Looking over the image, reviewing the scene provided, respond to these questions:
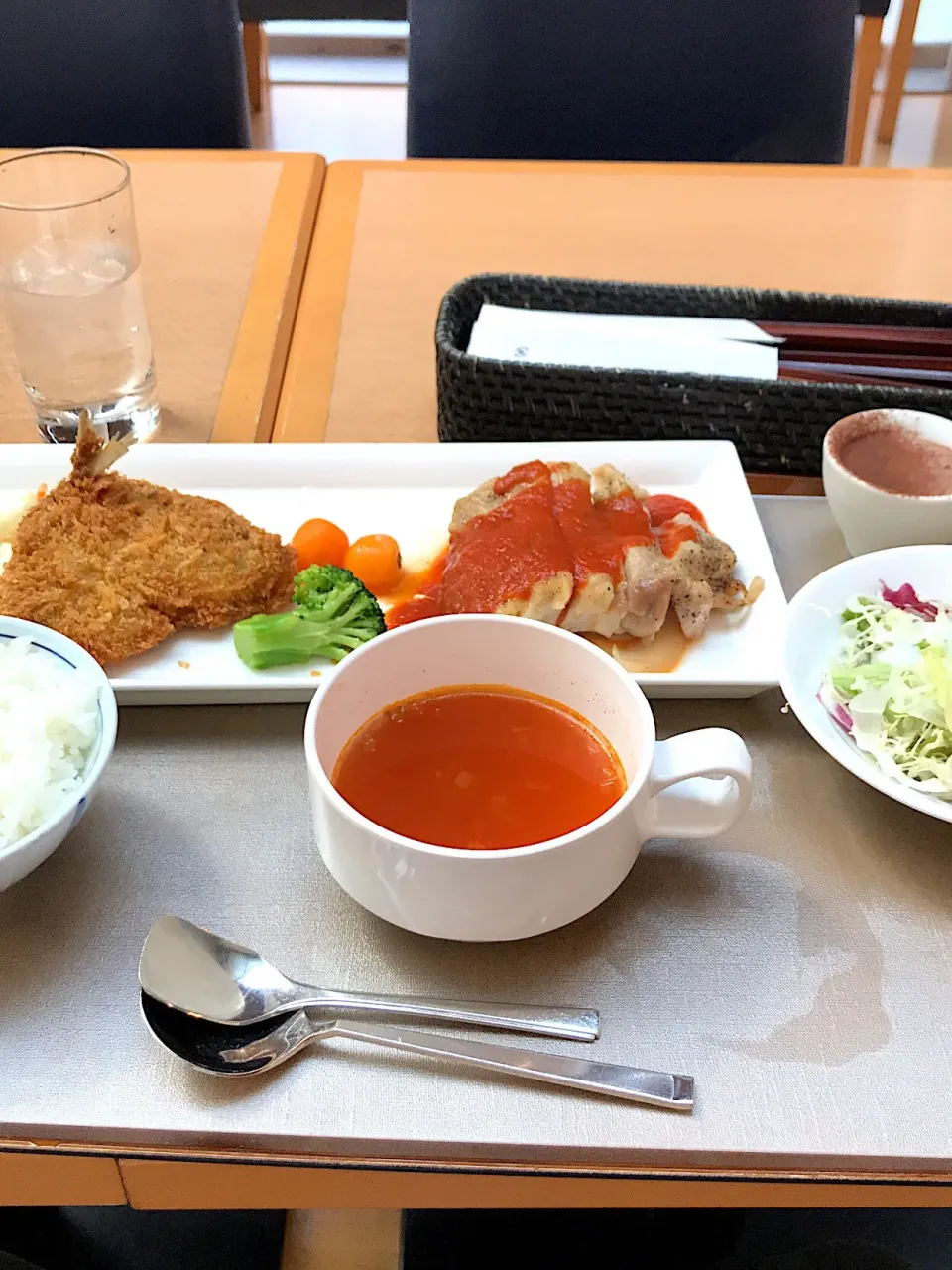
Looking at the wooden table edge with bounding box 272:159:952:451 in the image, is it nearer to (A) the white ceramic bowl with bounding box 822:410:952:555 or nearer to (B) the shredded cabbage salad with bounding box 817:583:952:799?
(A) the white ceramic bowl with bounding box 822:410:952:555

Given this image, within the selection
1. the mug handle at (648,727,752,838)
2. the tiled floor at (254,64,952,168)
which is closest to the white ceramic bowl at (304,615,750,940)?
the mug handle at (648,727,752,838)

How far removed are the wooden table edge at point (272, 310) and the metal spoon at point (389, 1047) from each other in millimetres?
Answer: 862

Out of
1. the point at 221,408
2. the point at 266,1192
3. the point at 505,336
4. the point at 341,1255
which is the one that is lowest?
the point at 341,1255

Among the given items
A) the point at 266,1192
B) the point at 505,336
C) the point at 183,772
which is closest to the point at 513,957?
the point at 266,1192

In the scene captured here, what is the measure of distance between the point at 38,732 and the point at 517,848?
0.40m

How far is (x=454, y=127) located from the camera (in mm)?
2234

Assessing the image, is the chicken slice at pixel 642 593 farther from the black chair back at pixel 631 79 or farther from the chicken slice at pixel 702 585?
the black chair back at pixel 631 79

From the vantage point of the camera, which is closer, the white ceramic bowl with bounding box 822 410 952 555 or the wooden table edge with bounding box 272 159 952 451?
the white ceramic bowl with bounding box 822 410 952 555

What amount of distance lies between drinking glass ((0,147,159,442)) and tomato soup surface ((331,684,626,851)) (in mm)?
738

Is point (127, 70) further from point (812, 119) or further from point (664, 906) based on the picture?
point (664, 906)

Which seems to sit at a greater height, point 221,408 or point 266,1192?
point 221,408

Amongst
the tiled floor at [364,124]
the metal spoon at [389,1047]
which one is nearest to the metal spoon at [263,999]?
the metal spoon at [389,1047]

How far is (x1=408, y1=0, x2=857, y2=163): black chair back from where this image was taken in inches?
83.2

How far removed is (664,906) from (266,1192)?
14.5 inches
